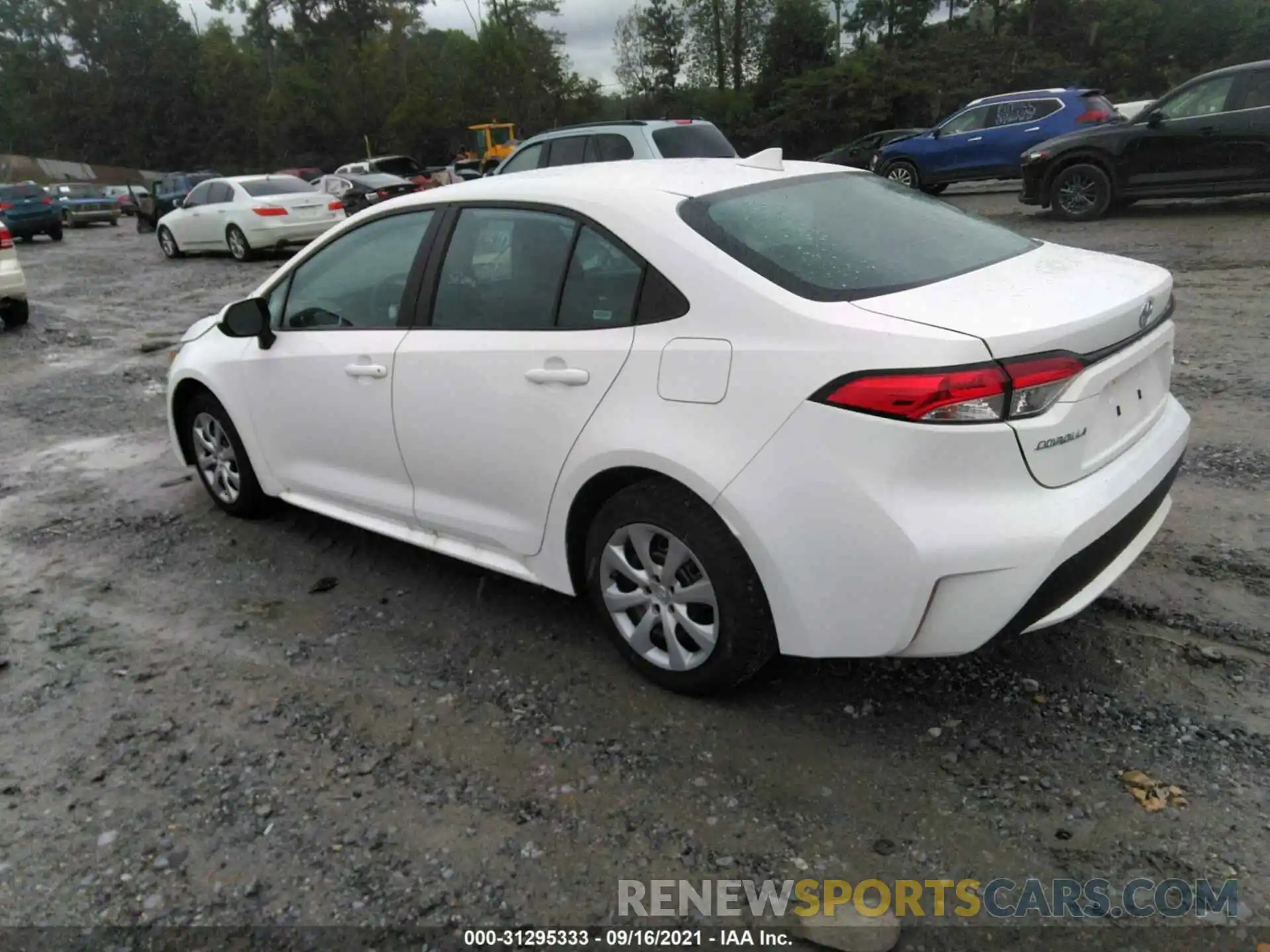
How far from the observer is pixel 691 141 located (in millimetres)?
11820

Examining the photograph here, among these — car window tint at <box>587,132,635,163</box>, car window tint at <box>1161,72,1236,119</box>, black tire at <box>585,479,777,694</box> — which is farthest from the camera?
car window tint at <box>1161,72,1236,119</box>

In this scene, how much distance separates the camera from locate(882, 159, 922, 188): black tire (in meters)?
17.8

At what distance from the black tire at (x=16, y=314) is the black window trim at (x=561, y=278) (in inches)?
394

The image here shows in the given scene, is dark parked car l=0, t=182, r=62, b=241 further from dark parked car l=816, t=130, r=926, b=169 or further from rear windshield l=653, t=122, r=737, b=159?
rear windshield l=653, t=122, r=737, b=159

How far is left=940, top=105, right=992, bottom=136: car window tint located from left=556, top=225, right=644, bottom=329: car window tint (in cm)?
1584

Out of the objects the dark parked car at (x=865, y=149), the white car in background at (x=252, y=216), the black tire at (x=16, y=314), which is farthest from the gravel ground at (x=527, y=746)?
the dark parked car at (x=865, y=149)

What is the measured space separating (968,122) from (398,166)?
1898 centimetres

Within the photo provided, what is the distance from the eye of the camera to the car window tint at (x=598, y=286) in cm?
311

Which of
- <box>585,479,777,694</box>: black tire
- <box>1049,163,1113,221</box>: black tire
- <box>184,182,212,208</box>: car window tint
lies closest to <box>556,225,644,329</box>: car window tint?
<box>585,479,777,694</box>: black tire

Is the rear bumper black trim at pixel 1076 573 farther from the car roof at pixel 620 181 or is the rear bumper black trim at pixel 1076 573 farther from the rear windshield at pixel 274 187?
the rear windshield at pixel 274 187

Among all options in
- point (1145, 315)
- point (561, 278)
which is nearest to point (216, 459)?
point (561, 278)

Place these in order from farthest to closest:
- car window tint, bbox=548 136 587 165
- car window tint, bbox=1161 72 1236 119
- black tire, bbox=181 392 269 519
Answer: car window tint, bbox=548 136 587 165
car window tint, bbox=1161 72 1236 119
black tire, bbox=181 392 269 519

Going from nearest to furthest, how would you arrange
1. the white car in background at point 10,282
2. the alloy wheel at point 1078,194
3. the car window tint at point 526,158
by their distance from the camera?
the white car in background at point 10,282 → the car window tint at point 526,158 → the alloy wheel at point 1078,194

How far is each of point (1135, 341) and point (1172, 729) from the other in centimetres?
114
